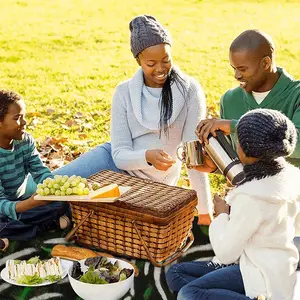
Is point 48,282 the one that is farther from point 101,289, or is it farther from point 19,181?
point 19,181

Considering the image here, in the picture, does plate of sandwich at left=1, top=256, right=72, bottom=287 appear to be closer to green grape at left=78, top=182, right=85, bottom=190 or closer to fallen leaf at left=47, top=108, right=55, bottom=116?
green grape at left=78, top=182, right=85, bottom=190

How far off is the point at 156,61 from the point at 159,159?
21.8 inches

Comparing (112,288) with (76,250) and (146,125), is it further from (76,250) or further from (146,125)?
(146,125)

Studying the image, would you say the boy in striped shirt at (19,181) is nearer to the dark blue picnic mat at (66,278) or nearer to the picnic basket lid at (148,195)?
the dark blue picnic mat at (66,278)

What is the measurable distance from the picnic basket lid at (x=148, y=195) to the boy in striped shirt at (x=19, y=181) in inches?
14.4

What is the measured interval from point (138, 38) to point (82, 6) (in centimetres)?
836

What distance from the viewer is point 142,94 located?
3.93 metres

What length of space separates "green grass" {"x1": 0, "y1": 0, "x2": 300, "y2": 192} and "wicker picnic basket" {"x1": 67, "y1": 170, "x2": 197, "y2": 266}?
196 cm

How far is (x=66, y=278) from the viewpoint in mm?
3273

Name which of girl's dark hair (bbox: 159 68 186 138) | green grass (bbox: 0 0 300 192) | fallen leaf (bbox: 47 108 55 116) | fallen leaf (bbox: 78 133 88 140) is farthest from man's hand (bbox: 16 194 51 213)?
fallen leaf (bbox: 47 108 55 116)

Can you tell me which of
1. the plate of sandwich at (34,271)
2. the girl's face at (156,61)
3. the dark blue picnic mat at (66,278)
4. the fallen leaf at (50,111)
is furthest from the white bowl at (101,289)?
the fallen leaf at (50,111)

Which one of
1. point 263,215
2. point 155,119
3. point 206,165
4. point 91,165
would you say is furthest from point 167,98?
point 263,215

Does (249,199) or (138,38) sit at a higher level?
(138,38)

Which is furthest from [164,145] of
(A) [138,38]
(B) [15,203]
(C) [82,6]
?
(C) [82,6]
